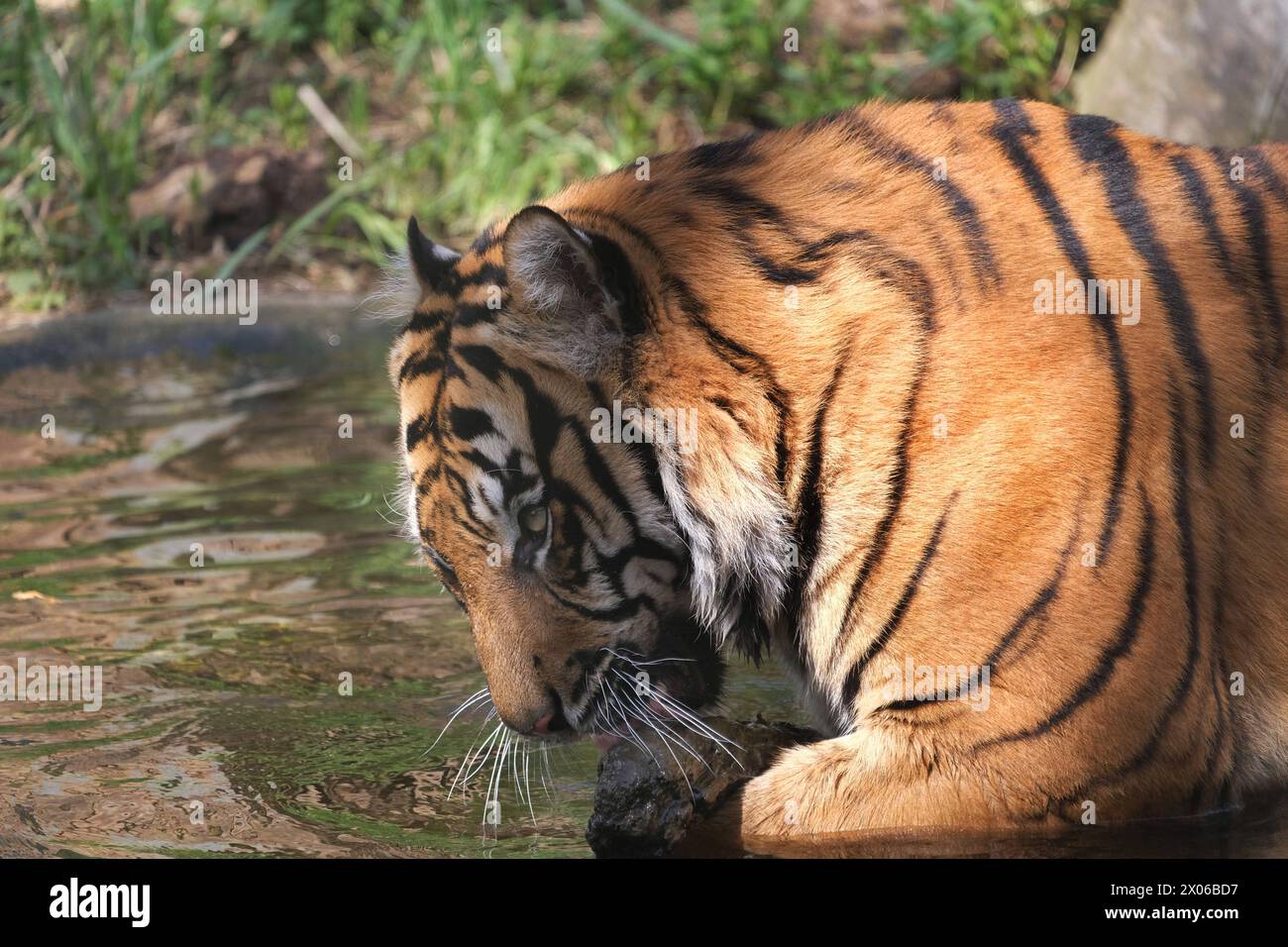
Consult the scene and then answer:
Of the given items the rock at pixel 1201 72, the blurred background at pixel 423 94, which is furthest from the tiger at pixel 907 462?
the blurred background at pixel 423 94

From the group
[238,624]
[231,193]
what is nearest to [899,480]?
[238,624]

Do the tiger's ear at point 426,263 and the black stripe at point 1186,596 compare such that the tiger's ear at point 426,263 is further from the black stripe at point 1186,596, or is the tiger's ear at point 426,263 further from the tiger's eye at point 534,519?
the black stripe at point 1186,596

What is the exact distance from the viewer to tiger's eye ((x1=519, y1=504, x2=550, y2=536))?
2693 mm

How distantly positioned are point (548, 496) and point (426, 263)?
0.53 metres

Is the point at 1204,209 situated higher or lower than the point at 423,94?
lower

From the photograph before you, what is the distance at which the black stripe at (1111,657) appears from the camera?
2518 millimetres

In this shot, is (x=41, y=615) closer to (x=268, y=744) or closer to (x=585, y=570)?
(x=268, y=744)

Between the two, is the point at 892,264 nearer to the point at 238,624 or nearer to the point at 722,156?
the point at 722,156

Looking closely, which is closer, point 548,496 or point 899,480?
point 899,480

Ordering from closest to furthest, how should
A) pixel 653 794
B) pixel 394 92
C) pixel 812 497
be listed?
pixel 812 497 → pixel 653 794 → pixel 394 92

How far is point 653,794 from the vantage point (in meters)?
2.71

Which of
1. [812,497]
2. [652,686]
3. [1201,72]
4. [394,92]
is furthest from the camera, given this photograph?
[394,92]

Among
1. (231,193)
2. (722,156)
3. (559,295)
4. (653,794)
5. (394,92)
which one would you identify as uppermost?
(394,92)

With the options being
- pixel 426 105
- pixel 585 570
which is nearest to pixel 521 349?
pixel 585 570
